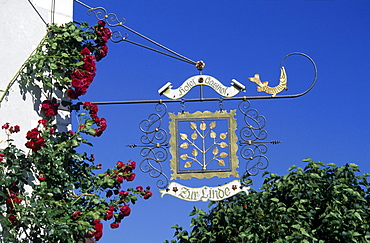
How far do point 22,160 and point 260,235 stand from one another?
306 centimetres

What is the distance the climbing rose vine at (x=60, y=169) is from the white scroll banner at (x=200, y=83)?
2.68ft

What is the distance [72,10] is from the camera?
8859 mm

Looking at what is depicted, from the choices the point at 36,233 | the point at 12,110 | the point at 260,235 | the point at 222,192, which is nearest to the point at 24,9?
the point at 12,110

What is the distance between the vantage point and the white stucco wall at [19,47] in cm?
789

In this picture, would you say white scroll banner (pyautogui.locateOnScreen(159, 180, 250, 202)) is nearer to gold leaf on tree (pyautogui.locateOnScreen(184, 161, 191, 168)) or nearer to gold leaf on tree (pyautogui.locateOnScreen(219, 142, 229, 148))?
gold leaf on tree (pyautogui.locateOnScreen(184, 161, 191, 168))

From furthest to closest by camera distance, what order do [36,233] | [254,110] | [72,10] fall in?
[72,10] → [254,110] → [36,233]

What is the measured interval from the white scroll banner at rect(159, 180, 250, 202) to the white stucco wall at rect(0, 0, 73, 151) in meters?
1.60

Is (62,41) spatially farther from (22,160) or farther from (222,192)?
(222,192)

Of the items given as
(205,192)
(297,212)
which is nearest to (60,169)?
(205,192)

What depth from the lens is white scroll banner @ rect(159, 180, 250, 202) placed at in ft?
25.5

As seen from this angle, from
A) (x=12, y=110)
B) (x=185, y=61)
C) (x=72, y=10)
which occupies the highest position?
(x=72, y=10)

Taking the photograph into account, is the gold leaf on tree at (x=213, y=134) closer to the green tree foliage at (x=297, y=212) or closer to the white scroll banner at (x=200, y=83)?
the white scroll banner at (x=200, y=83)

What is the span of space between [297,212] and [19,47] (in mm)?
3797

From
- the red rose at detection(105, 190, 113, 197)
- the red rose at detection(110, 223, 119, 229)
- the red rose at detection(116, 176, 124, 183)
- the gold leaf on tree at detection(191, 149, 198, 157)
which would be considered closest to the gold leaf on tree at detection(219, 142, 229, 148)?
the gold leaf on tree at detection(191, 149, 198, 157)
